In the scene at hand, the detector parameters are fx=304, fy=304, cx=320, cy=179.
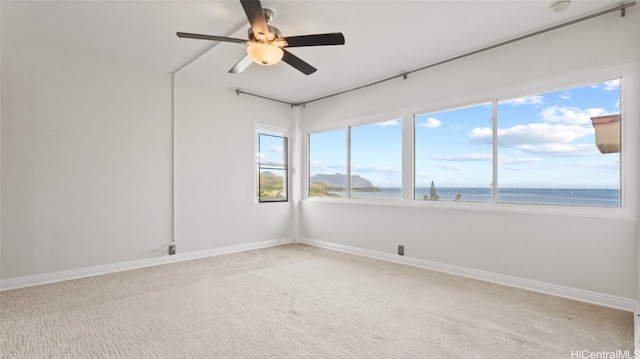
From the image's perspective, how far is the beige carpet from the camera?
1.99m

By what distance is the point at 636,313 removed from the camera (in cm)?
243

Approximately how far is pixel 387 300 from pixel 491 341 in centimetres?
92

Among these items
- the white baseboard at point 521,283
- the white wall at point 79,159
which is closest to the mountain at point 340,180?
the white baseboard at point 521,283

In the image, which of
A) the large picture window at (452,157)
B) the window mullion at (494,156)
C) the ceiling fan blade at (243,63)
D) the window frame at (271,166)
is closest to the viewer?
the ceiling fan blade at (243,63)

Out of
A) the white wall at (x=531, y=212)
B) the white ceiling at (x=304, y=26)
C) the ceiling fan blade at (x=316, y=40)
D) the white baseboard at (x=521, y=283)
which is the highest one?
the white ceiling at (x=304, y=26)

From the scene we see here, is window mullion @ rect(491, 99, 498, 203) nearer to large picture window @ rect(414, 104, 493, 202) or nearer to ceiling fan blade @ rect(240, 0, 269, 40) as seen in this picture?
large picture window @ rect(414, 104, 493, 202)

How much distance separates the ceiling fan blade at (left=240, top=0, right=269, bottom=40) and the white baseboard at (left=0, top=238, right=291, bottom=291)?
3153mm

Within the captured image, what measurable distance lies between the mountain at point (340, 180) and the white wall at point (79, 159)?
2486 mm

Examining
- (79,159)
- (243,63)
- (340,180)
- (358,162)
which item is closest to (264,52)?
(243,63)

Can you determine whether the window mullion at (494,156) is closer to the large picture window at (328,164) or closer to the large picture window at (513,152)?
the large picture window at (513,152)

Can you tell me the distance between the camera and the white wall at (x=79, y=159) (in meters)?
3.14

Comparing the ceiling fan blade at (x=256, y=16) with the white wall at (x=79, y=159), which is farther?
the white wall at (x=79, y=159)

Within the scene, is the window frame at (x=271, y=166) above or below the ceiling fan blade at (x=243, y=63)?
below

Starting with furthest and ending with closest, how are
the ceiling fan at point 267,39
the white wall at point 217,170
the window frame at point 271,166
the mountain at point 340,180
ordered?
the window frame at point 271,166 → the mountain at point 340,180 → the white wall at point 217,170 → the ceiling fan at point 267,39
